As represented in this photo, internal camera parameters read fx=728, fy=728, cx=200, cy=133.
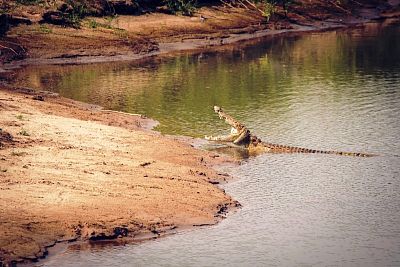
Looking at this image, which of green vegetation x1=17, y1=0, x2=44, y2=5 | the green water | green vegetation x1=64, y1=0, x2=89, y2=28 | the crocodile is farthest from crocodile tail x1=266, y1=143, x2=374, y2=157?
green vegetation x1=17, y1=0, x2=44, y2=5

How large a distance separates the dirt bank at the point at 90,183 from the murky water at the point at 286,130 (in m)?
0.77

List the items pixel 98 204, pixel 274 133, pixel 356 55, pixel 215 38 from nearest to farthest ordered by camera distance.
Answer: pixel 98 204 → pixel 274 133 → pixel 356 55 → pixel 215 38

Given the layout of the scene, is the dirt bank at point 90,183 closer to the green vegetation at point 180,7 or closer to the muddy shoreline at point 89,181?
the muddy shoreline at point 89,181

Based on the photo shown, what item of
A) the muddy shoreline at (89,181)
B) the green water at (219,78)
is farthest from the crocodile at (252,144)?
the muddy shoreline at (89,181)

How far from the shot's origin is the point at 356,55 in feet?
187

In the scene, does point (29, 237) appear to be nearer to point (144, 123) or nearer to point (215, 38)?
point (144, 123)

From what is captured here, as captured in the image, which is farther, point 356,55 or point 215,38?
point 215,38

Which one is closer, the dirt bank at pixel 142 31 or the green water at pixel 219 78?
the green water at pixel 219 78

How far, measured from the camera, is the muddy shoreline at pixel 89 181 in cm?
1883

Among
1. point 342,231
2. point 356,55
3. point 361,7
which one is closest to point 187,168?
point 342,231

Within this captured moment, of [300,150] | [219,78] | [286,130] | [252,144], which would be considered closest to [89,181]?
[252,144]

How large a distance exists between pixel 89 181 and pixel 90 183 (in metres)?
0.19

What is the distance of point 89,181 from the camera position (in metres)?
22.0

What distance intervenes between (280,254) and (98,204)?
17.2ft
